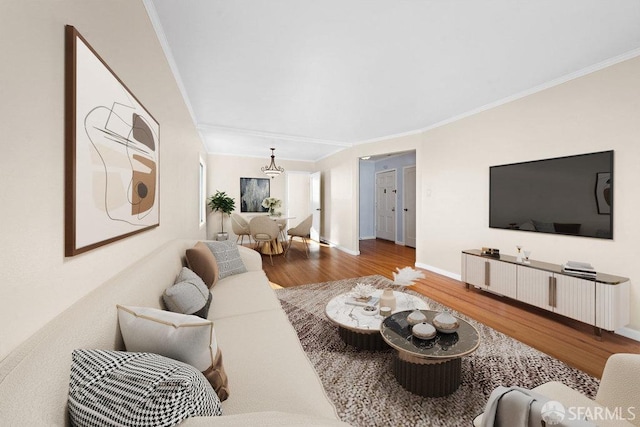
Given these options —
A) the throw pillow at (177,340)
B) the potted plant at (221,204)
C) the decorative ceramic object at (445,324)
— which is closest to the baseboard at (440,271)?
the decorative ceramic object at (445,324)

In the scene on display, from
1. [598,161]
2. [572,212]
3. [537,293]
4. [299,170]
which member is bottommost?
[537,293]

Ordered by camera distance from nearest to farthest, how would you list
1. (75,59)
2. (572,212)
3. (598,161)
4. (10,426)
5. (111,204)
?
(10,426) → (75,59) → (111,204) → (598,161) → (572,212)

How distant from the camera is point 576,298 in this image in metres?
2.41

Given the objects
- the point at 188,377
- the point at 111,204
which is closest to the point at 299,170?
the point at 111,204

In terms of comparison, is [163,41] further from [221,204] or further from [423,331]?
[221,204]

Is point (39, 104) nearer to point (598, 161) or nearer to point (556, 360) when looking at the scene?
point (556, 360)

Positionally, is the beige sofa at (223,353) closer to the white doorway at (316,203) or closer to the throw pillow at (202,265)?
the throw pillow at (202,265)

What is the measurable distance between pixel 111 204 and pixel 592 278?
3673 mm

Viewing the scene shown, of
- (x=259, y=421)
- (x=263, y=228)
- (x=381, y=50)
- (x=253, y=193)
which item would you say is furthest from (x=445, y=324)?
(x=253, y=193)

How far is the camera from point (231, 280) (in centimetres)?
248

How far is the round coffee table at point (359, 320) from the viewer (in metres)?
1.92

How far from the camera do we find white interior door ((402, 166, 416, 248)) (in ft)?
22.8

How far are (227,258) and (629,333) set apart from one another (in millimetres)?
3800

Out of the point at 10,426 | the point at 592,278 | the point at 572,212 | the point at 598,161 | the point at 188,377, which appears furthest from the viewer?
the point at 572,212
